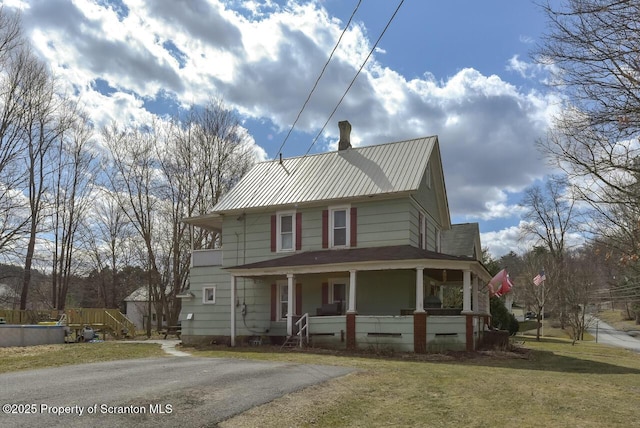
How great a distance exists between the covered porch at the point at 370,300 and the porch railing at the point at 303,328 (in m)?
0.03

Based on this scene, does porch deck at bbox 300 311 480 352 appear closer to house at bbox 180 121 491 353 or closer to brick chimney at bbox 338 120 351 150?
house at bbox 180 121 491 353

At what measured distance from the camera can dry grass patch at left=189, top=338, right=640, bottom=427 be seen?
23.8 feet

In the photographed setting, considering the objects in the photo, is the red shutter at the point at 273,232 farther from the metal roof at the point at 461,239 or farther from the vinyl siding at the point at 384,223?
the metal roof at the point at 461,239

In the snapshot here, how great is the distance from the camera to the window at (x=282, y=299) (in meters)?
21.5

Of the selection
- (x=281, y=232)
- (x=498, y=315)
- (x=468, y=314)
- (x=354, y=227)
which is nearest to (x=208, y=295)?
(x=281, y=232)

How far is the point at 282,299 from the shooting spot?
21.6 m

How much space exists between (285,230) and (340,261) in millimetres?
4741

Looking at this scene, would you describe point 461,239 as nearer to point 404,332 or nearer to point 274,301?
point 274,301

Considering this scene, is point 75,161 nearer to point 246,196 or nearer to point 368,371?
point 246,196

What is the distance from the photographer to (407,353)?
16047mm

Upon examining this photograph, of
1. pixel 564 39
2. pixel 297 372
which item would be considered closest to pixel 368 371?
pixel 297 372

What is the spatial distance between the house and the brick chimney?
5 cm

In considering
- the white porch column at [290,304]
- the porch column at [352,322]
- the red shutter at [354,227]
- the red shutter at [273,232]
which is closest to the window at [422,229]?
the red shutter at [354,227]

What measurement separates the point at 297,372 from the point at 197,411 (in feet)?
13.7
